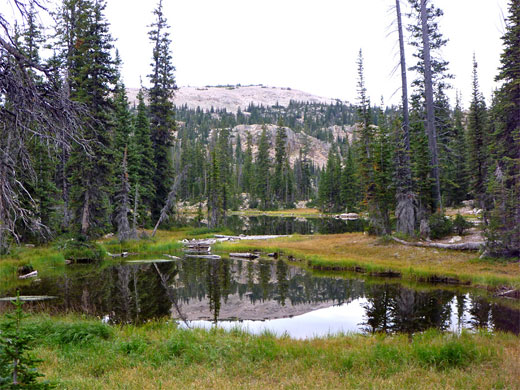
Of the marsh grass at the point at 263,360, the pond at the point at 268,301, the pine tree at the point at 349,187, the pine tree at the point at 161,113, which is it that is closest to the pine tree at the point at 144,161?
the pine tree at the point at 161,113

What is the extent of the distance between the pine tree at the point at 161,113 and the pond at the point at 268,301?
807 inches

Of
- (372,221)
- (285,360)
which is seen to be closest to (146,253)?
(372,221)

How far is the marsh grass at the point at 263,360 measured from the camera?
22.1ft

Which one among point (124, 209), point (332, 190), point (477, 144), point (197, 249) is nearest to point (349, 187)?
point (332, 190)

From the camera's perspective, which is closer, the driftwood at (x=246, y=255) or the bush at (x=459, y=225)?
the bush at (x=459, y=225)

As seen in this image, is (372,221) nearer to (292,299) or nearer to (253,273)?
(253,273)

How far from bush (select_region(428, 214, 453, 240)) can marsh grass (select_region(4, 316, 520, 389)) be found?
17783mm

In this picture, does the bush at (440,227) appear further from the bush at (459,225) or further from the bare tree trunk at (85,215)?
the bare tree trunk at (85,215)

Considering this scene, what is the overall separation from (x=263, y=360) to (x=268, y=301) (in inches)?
404

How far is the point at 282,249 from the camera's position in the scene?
30.8 meters

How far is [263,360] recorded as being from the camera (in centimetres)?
823

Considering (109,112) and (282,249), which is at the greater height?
(109,112)

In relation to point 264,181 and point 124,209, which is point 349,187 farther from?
point 124,209

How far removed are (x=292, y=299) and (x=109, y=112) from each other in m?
20.0
